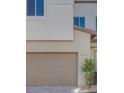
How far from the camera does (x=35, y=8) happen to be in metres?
18.2

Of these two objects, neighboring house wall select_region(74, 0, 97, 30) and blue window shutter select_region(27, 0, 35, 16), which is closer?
blue window shutter select_region(27, 0, 35, 16)

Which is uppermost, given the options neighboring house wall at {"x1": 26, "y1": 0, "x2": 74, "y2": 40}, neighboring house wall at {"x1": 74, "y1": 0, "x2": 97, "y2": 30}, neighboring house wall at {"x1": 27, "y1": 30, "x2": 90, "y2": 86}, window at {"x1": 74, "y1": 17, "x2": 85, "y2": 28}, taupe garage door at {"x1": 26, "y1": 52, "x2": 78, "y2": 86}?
neighboring house wall at {"x1": 74, "y1": 0, "x2": 97, "y2": 30}

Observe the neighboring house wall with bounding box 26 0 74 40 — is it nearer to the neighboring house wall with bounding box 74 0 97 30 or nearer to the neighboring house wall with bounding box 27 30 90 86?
the neighboring house wall with bounding box 27 30 90 86

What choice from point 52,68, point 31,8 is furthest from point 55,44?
point 31,8

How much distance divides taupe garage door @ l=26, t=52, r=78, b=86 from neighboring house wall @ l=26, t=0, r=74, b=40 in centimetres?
164

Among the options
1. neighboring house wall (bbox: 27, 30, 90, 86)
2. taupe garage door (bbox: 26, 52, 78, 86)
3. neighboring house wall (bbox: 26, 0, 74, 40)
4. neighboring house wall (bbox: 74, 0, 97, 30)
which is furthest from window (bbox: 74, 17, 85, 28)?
neighboring house wall (bbox: 26, 0, 74, 40)

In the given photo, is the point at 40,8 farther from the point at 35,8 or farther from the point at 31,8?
the point at 31,8

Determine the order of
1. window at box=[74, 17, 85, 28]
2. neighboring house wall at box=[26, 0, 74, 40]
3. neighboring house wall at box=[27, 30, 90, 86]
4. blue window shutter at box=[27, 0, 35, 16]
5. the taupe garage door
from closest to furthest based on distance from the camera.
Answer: neighboring house wall at box=[26, 0, 74, 40] → blue window shutter at box=[27, 0, 35, 16] → neighboring house wall at box=[27, 30, 90, 86] → the taupe garage door → window at box=[74, 17, 85, 28]

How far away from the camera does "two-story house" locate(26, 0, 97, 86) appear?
703 inches

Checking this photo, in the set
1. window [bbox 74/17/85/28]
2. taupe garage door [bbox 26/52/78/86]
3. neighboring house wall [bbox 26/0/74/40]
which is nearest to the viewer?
neighboring house wall [bbox 26/0/74/40]

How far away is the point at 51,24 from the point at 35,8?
163cm
